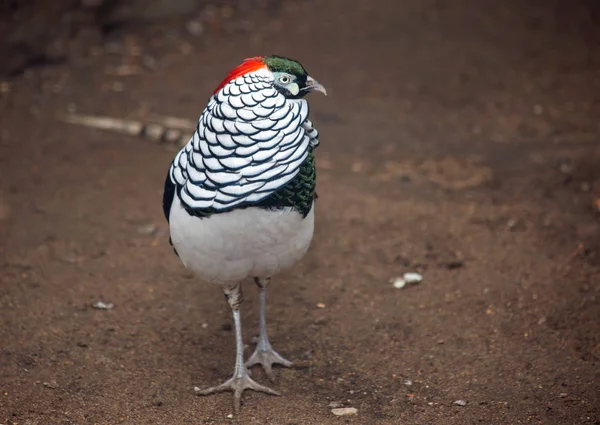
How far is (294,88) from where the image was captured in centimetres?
313

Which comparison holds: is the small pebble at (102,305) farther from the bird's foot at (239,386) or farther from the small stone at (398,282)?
the small stone at (398,282)

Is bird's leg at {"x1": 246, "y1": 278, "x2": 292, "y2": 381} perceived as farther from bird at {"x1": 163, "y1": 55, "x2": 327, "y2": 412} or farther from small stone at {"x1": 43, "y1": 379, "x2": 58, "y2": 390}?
small stone at {"x1": 43, "y1": 379, "x2": 58, "y2": 390}

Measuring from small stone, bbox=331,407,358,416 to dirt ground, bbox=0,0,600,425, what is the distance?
1.4 inches

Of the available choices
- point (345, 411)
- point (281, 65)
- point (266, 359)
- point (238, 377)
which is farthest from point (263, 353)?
point (281, 65)

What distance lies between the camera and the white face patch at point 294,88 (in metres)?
3.12

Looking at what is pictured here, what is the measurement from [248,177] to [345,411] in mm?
1248

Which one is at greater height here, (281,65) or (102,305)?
(281,65)

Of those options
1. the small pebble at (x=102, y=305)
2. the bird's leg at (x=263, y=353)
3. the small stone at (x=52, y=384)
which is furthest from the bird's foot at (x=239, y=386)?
the small pebble at (x=102, y=305)

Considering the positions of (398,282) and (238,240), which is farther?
(398,282)

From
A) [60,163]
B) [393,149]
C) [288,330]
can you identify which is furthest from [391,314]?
[60,163]

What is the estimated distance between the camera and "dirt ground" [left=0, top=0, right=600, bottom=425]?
3666 mm

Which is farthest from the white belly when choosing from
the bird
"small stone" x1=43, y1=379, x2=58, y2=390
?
"small stone" x1=43, y1=379, x2=58, y2=390

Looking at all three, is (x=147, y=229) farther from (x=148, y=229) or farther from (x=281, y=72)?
(x=281, y=72)

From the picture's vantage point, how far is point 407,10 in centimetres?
858
